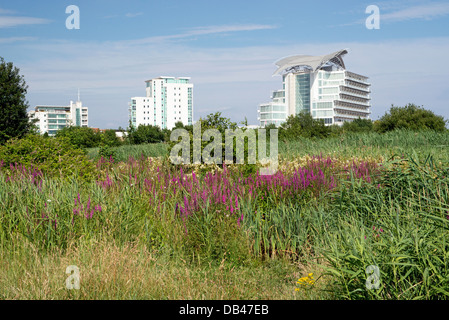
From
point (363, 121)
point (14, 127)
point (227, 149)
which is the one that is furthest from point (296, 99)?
point (227, 149)

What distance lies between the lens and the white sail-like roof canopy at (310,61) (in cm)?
12875

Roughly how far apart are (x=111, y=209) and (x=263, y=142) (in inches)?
332

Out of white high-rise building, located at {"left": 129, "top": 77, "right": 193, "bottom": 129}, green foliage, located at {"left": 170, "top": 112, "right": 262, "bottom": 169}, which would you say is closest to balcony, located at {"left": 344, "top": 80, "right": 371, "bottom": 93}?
white high-rise building, located at {"left": 129, "top": 77, "right": 193, "bottom": 129}

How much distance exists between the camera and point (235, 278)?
445cm

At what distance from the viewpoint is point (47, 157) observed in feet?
30.7

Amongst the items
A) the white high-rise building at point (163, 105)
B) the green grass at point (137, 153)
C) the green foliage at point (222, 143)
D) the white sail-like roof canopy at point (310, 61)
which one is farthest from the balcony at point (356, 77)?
the green foliage at point (222, 143)

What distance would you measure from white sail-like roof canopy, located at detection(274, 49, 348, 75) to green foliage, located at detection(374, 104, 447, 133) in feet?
324

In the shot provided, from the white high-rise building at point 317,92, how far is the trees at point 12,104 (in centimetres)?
10251

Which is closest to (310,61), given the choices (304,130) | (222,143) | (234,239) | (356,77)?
(356,77)

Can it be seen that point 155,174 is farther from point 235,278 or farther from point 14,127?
point 14,127

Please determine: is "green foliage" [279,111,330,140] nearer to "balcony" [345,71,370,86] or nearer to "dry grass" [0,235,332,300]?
"dry grass" [0,235,332,300]

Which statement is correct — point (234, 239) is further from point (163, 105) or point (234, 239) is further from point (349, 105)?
point (163, 105)

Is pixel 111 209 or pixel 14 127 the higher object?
pixel 14 127
